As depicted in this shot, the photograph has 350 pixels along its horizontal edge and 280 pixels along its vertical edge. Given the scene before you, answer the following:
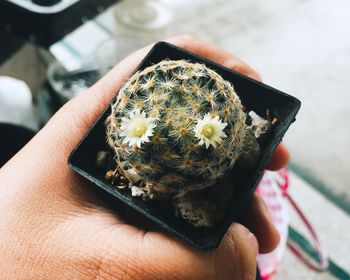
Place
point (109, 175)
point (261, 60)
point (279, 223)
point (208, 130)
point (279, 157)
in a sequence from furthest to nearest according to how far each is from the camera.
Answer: point (261, 60), point (279, 223), point (279, 157), point (109, 175), point (208, 130)

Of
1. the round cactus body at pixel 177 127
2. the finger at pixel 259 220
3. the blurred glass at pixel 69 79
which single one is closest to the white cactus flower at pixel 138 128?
the round cactus body at pixel 177 127

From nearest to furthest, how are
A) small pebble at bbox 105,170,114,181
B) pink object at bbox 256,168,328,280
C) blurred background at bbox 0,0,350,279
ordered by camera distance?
small pebble at bbox 105,170,114,181, pink object at bbox 256,168,328,280, blurred background at bbox 0,0,350,279

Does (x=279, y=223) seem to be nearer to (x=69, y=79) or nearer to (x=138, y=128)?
(x=138, y=128)

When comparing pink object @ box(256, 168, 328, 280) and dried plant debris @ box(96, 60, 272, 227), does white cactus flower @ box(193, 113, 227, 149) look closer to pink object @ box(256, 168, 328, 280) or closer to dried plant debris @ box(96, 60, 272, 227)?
dried plant debris @ box(96, 60, 272, 227)

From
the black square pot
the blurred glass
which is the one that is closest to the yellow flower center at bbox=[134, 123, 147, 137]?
the black square pot

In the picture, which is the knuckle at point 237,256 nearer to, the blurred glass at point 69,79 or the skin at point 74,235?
the skin at point 74,235

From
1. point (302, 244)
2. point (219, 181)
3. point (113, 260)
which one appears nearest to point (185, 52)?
point (219, 181)

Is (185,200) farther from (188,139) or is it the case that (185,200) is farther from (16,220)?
(16,220)

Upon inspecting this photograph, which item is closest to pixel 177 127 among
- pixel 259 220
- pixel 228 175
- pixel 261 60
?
pixel 228 175
